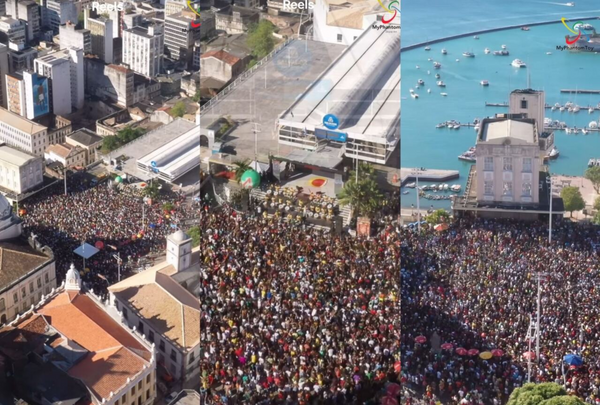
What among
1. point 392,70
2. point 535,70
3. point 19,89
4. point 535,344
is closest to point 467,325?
point 535,344

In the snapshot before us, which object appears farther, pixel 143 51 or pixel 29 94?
pixel 143 51

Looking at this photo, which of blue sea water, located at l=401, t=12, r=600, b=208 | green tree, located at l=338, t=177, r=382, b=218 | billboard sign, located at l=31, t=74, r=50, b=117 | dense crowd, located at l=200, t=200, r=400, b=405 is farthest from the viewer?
billboard sign, located at l=31, t=74, r=50, b=117

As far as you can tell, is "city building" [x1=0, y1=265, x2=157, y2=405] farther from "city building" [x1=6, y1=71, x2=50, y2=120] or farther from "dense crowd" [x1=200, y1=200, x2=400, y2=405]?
"city building" [x1=6, y1=71, x2=50, y2=120]

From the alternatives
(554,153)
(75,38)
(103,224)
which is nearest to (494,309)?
(103,224)

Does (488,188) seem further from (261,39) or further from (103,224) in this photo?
(261,39)

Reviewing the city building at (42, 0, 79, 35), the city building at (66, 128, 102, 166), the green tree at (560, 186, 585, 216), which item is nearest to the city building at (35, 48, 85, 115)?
the city building at (66, 128, 102, 166)

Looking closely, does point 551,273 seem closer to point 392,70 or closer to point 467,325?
point 467,325
